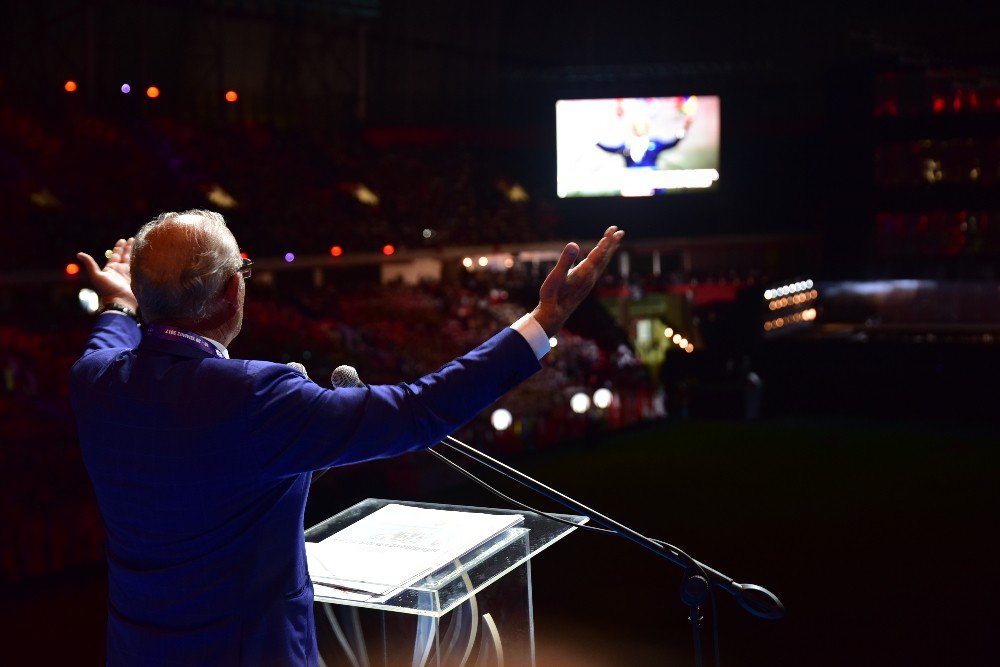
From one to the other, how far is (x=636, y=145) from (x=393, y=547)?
27.7 feet

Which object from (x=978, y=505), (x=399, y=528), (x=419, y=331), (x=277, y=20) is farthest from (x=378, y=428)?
(x=277, y=20)

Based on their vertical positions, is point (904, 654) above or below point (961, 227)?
below

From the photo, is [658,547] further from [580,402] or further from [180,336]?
[580,402]

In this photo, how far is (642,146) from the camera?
9.82 meters

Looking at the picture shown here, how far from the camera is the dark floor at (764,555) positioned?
13.1ft

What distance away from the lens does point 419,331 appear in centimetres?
859

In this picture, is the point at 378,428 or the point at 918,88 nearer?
the point at 378,428

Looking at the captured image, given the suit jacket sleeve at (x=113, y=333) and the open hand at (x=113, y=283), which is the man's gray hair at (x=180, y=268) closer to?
the suit jacket sleeve at (x=113, y=333)

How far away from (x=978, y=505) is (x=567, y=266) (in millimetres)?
5557

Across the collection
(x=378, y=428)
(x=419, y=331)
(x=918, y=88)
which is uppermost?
(x=918, y=88)

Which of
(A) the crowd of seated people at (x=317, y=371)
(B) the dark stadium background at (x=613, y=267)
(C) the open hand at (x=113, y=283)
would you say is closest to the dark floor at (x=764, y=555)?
(B) the dark stadium background at (x=613, y=267)

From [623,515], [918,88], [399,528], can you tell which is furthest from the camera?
[918,88]

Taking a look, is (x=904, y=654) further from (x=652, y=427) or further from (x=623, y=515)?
(x=652, y=427)

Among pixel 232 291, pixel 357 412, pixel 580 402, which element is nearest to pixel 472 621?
pixel 357 412
